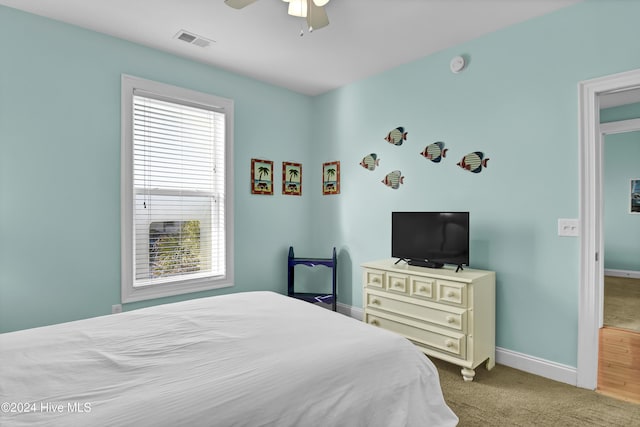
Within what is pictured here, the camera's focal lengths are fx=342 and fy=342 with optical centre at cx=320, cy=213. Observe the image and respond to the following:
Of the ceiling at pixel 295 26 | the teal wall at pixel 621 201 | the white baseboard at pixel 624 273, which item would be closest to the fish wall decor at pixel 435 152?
the ceiling at pixel 295 26

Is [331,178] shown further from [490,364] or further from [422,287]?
[490,364]

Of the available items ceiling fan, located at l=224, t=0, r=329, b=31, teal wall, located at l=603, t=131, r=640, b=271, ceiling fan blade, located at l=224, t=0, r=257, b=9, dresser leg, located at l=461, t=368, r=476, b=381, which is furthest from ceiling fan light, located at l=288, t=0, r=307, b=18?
teal wall, located at l=603, t=131, r=640, b=271

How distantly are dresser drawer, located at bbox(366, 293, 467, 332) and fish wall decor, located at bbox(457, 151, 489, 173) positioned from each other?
1.20 metres

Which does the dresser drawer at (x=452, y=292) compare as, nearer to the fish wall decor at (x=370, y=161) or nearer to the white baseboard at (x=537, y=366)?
the white baseboard at (x=537, y=366)

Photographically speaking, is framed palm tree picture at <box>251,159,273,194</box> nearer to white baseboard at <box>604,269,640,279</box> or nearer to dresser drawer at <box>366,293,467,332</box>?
dresser drawer at <box>366,293,467,332</box>

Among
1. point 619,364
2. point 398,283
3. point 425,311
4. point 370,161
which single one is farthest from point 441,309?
point 370,161

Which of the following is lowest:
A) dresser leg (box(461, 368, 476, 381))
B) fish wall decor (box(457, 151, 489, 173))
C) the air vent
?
dresser leg (box(461, 368, 476, 381))

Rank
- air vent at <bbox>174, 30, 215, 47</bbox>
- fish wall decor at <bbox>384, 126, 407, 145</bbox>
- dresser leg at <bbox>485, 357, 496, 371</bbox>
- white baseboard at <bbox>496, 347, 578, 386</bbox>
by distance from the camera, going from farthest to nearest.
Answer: fish wall decor at <bbox>384, 126, 407, 145</bbox>
air vent at <bbox>174, 30, 215, 47</bbox>
dresser leg at <bbox>485, 357, 496, 371</bbox>
white baseboard at <bbox>496, 347, 578, 386</bbox>

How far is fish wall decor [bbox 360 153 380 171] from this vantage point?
3686 mm

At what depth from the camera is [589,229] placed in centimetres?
236

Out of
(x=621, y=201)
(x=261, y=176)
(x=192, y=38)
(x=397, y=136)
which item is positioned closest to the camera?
(x=192, y=38)

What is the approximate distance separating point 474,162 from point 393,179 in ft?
2.71

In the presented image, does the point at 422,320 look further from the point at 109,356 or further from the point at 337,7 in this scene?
the point at 337,7

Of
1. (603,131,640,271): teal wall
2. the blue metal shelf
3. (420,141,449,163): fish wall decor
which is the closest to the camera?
(420,141,449,163): fish wall decor
